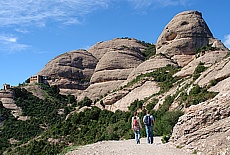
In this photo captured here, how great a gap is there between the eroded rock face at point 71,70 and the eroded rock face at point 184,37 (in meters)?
24.5

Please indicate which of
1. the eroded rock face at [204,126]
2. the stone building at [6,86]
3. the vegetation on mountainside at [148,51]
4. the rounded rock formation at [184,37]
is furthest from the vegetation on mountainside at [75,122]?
the vegetation on mountainside at [148,51]

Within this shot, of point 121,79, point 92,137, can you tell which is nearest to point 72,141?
point 92,137

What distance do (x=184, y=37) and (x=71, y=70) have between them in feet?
101

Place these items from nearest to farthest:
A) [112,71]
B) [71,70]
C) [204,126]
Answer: [204,126] → [112,71] → [71,70]

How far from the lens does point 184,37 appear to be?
5469cm

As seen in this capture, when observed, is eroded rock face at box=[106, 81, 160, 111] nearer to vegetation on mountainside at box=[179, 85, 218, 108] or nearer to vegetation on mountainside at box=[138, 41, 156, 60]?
vegetation on mountainside at box=[179, 85, 218, 108]

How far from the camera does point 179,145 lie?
12.8m

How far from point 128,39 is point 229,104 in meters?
70.9

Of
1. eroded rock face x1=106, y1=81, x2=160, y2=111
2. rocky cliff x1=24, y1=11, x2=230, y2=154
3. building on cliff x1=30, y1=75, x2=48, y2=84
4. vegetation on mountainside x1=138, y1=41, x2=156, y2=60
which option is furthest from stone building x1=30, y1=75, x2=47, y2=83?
eroded rock face x1=106, y1=81, x2=160, y2=111

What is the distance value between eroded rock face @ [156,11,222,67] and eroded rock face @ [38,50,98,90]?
24536 millimetres

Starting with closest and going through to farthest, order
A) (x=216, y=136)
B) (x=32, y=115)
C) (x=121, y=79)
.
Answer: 1. (x=216, y=136)
2. (x=32, y=115)
3. (x=121, y=79)

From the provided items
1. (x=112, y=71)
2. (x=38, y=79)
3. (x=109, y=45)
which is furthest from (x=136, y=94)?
(x=109, y=45)

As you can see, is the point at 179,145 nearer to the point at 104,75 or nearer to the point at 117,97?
the point at 117,97

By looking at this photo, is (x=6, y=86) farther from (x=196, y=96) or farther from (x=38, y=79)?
(x=196, y=96)
